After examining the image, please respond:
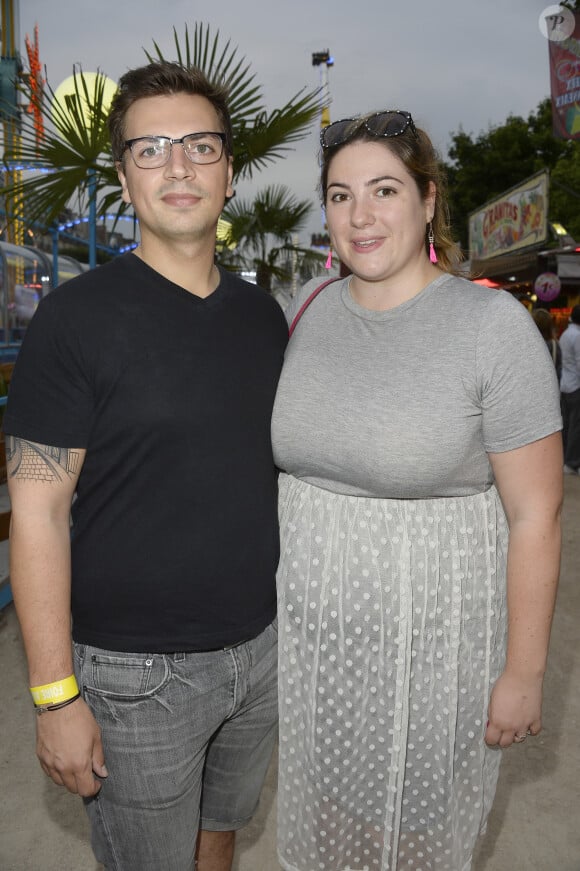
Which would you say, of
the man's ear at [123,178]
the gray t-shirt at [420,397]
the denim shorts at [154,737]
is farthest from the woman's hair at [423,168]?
the denim shorts at [154,737]

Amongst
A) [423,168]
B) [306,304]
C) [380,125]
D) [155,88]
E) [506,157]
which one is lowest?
[306,304]

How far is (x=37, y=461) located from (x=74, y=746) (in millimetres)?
633

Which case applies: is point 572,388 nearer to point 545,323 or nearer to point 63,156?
point 545,323

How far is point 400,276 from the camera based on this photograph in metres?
1.96

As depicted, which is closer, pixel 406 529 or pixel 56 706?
pixel 56 706

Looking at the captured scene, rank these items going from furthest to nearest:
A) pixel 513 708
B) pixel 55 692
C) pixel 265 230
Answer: pixel 265 230 < pixel 513 708 < pixel 55 692

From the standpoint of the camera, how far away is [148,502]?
176cm

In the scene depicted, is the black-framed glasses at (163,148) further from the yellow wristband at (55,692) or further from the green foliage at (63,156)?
the green foliage at (63,156)

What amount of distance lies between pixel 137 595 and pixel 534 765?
2391mm

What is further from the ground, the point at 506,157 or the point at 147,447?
the point at 506,157

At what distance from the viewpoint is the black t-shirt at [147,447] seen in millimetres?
1697

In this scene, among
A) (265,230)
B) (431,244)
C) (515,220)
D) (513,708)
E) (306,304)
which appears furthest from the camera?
(515,220)

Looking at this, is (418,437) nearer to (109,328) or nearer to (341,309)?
(341,309)

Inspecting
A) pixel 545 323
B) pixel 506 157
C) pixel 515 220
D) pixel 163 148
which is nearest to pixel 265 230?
pixel 545 323
